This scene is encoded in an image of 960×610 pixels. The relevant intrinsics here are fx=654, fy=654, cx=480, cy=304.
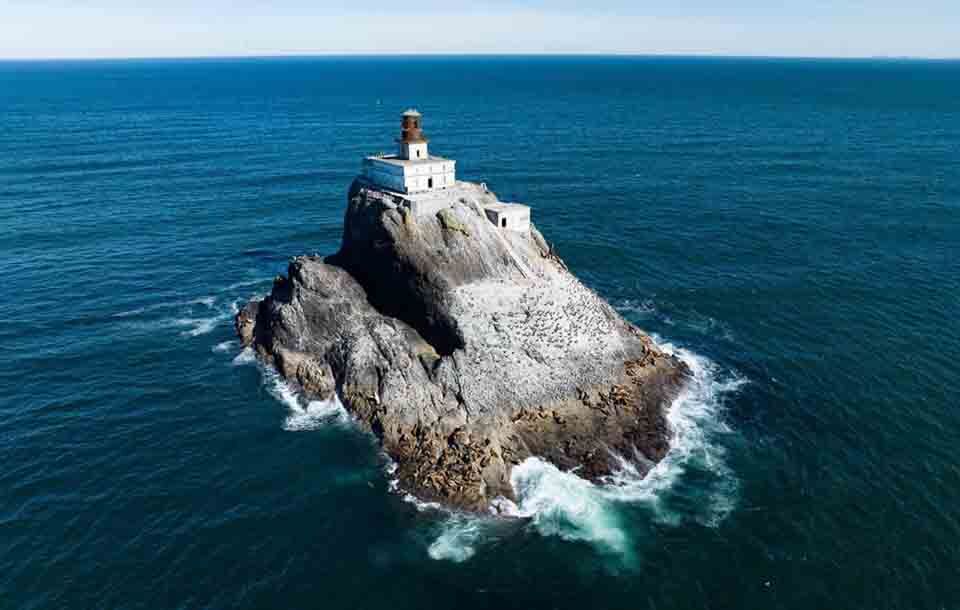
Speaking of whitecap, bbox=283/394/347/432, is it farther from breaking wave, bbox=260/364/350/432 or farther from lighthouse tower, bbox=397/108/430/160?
lighthouse tower, bbox=397/108/430/160

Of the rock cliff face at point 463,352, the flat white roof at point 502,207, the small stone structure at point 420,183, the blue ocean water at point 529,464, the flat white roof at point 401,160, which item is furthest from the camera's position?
the flat white roof at point 502,207

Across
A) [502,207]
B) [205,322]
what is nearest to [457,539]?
[502,207]

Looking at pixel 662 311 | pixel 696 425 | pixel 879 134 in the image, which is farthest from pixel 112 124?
pixel 879 134

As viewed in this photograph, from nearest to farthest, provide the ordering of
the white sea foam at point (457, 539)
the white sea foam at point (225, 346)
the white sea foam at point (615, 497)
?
the white sea foam at point (457, 539) < the white sea foam at point (615, 497) < the white sea foam at point (225, 346)

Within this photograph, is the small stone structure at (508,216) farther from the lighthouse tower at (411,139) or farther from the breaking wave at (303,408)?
the breaking wave at (303,408)

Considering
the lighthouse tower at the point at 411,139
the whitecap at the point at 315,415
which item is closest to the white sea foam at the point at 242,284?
the lighthouse tower at the point at 411,139
